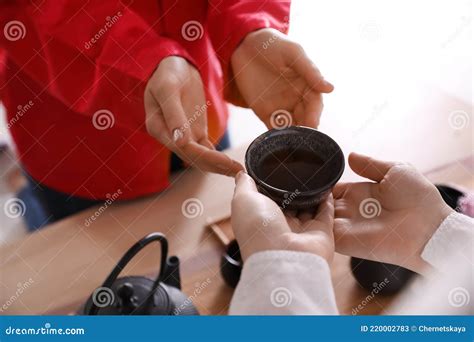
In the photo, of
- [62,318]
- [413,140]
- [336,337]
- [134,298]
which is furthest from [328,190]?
[413,140]

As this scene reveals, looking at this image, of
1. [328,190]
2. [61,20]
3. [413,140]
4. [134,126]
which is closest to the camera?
[328,190]

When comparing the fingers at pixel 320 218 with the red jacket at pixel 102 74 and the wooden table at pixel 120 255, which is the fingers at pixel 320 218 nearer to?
the wooden table at pixel 120 255

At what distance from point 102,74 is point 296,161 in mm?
373

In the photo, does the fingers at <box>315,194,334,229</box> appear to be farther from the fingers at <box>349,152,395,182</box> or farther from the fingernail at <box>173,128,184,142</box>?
the fingernail at <box>173,128,184,142</box>

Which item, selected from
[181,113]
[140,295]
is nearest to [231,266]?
[140,295]

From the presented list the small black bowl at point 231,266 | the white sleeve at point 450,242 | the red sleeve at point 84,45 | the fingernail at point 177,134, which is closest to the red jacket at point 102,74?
the red sleeve at point 84,45

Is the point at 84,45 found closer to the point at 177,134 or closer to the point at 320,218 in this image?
the point at 177,134

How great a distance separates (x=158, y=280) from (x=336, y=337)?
258 millimetres

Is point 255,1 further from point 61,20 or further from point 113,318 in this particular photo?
point 113,318

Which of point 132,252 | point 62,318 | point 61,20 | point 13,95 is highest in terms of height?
point 61,20

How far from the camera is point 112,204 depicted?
2.88ft

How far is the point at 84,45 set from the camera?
761 mm

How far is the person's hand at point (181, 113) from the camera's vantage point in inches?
27.4

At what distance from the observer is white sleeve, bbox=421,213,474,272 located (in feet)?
2.01
